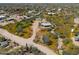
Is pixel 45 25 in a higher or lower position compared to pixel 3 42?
higher

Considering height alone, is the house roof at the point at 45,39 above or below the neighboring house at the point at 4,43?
above

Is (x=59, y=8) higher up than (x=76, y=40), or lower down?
higher up

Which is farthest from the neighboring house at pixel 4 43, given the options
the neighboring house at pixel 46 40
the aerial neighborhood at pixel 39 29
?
the neighboring house at pixel 46 40

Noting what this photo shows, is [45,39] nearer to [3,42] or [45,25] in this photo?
[45,25]

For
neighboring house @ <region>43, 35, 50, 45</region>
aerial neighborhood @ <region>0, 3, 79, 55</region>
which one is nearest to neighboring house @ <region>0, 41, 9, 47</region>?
aerial neighborhood @ <region>0, 3, 79, 55</region>

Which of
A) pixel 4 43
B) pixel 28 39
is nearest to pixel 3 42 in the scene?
pixel 4 43

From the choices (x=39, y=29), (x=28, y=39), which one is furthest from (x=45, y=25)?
(x=28, y=39)

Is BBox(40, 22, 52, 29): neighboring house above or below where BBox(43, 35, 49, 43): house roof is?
above

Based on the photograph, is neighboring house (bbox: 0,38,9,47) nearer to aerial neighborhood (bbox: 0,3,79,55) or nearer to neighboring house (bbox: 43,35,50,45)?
aerial neighborhood (bbox: 0,3,79,55)

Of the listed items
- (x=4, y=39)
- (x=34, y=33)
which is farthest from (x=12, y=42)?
(x=34, y=33)

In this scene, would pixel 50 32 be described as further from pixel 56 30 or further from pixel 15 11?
pixel 15 11

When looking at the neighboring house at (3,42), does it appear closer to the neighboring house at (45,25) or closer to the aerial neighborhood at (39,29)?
the aerial neighborhood at (39,29)
